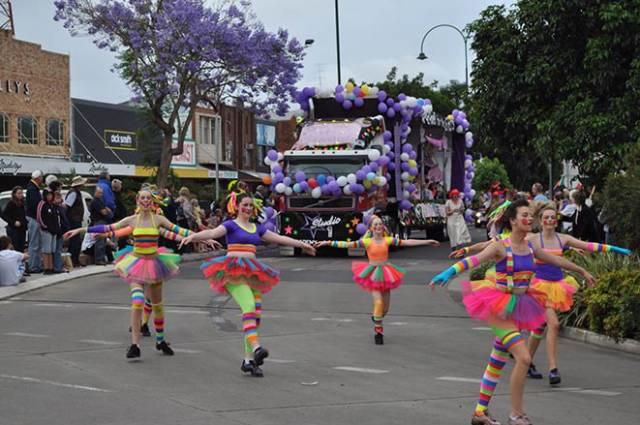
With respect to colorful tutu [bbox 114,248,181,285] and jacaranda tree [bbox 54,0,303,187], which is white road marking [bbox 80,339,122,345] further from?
jacaranda tree [bbox 54,0,303,187]

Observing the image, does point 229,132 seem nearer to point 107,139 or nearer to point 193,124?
point 193,124

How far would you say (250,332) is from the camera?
922 centimetres

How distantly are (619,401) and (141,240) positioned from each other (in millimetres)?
5300

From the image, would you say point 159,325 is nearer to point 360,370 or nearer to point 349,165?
point 360,370

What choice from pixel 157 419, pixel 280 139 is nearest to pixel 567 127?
pixel 157 419

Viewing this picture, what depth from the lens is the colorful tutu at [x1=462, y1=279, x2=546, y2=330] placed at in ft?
23.6

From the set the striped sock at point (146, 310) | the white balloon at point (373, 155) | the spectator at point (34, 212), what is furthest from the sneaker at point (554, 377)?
the white balloon at point (373, 155)

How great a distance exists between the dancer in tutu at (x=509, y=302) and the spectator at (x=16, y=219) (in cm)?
1311

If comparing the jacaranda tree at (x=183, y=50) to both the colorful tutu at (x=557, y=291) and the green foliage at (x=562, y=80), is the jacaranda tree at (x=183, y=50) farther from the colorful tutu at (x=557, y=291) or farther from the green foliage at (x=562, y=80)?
the colorful tutu at (x=557, y=291)

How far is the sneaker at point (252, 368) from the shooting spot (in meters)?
8.95

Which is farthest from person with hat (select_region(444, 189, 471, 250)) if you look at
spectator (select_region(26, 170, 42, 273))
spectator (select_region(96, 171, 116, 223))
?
spectator (select_region(26, 170, 42, 273))

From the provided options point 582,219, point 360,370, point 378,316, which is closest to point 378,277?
point 378,316

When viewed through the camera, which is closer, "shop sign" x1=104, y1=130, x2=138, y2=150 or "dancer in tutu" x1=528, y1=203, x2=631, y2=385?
"dancer in tutu" x1=528, y1=203, x2=631, y2=385

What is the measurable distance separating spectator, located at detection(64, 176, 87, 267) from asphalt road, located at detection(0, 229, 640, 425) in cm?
452
